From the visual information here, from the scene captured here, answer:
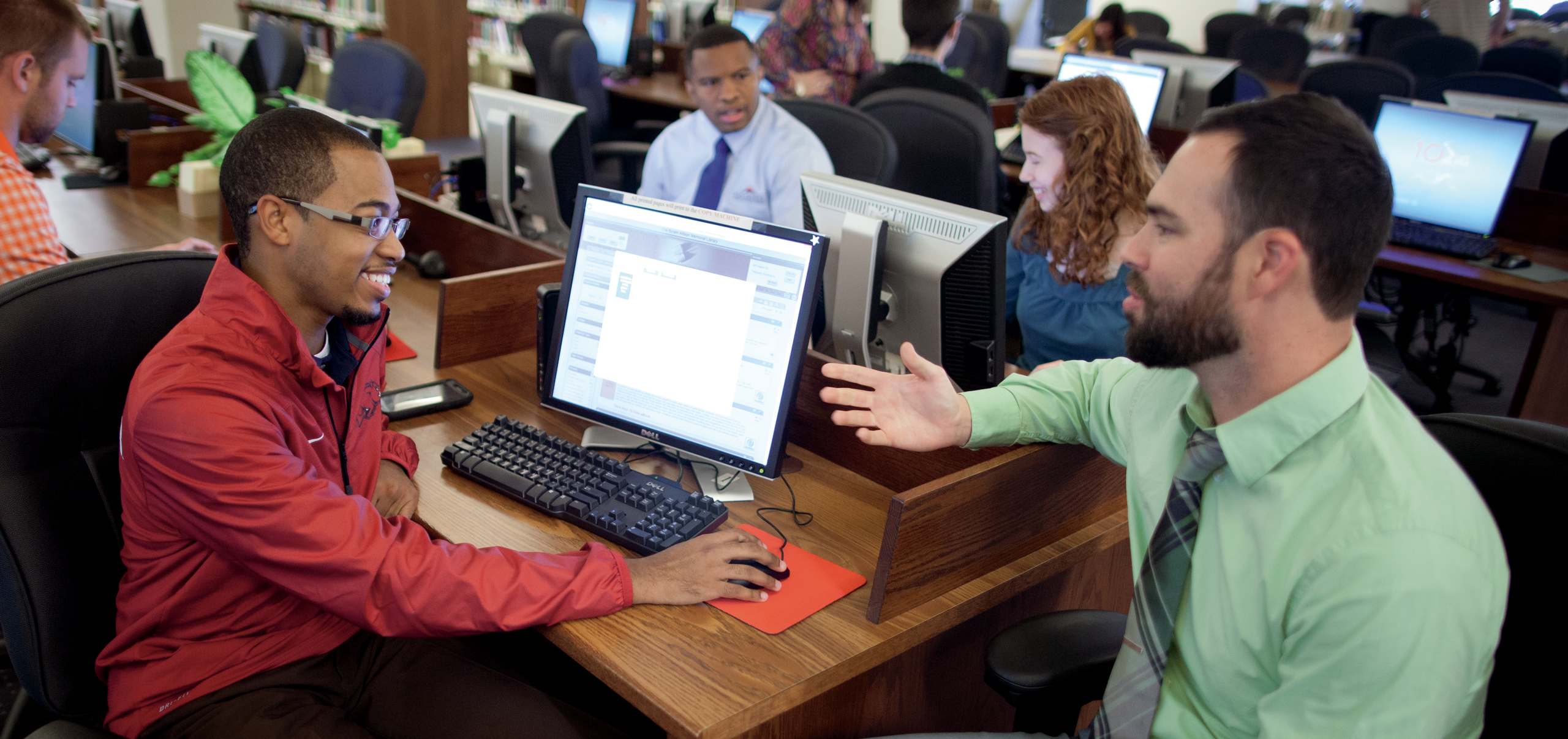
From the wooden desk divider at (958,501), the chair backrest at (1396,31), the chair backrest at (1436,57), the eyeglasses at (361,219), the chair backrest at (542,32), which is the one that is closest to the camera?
the wooden desk divider at (958,501)

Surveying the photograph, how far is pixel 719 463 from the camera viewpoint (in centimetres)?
153

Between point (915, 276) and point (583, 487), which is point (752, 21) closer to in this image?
point (915, 276)

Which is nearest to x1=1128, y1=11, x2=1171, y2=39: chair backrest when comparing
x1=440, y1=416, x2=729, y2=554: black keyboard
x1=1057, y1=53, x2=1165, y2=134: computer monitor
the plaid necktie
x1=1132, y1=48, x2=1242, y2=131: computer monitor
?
x1=1132, y1=48, x2=1242, y2=131: computer monitor

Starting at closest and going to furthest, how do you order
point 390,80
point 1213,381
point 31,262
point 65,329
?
point 1213,381, point 65,329, point 31,262, point 390,80

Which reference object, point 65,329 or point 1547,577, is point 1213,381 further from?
point 65,329

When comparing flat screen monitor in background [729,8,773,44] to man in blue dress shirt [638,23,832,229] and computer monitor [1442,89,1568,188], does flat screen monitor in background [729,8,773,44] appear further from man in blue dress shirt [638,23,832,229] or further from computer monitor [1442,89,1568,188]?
computer monitor [1442,89,1568,188]

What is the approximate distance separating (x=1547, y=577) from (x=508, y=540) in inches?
47.1

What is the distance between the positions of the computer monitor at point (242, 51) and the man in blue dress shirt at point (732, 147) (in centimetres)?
233

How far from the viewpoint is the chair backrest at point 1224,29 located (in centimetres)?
809

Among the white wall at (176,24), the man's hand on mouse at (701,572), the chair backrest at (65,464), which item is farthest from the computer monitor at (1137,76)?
the white wall at (176,24)

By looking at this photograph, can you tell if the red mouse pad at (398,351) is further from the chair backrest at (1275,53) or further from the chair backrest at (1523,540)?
the chair backrest at (1275,53)

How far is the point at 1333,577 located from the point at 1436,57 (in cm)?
732

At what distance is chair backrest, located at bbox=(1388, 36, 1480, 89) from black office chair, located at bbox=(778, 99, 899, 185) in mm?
5366

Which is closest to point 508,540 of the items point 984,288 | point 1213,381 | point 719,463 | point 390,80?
point 719,463
